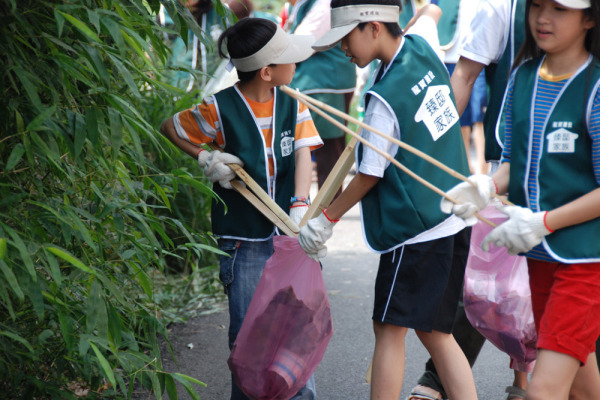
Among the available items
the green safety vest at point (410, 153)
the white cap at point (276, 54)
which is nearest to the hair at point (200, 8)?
the white cap at point (276, 54)

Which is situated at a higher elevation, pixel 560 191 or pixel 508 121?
pixel 508 121

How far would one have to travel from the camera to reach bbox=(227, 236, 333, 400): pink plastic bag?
9.05 feet

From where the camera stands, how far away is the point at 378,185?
274 centimetres

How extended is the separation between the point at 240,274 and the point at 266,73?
0.80 metres

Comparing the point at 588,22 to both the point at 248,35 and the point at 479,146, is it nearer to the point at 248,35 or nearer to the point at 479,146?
the point at 248,35

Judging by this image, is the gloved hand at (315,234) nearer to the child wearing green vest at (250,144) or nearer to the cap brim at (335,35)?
the child wearing green vest at (250,144)

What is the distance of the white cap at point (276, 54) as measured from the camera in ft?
10.1

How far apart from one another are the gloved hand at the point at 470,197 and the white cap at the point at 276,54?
101cm

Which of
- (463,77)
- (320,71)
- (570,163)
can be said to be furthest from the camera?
(320,71)

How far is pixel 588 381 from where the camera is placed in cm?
256

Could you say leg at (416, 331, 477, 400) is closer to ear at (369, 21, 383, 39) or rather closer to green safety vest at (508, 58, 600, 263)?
green safety vest at (508, 58, 600, 263)

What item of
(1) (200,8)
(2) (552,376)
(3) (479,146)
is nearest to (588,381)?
(2) (552,376)

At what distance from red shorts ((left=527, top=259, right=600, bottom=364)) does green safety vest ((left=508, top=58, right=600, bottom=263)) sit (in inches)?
2.3

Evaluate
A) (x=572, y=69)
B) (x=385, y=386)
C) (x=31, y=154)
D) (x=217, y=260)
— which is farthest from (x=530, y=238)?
(x=217, y=260)
